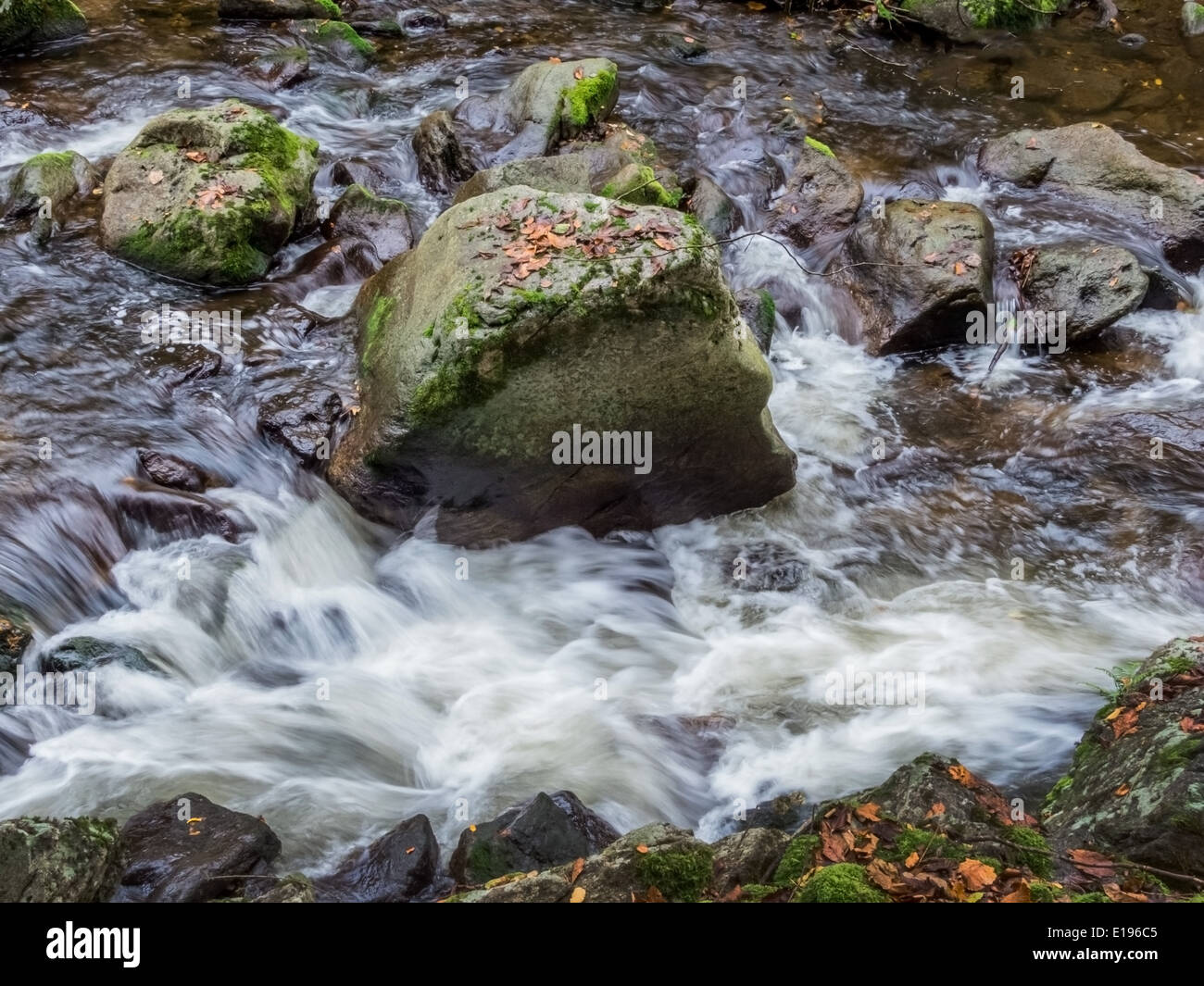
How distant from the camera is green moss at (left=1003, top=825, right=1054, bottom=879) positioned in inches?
162

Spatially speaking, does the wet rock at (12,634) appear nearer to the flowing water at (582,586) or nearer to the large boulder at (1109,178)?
the flowing water at (582,586)

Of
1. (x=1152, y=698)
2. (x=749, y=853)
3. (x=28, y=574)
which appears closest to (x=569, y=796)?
(x=749, y=853)

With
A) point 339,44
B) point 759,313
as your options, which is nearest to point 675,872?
point 759,313

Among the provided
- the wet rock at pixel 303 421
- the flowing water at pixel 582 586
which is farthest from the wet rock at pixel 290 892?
the wet rock at pixel 303 421

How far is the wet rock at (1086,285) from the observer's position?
386 inches

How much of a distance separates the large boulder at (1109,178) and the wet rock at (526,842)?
9.25 metres

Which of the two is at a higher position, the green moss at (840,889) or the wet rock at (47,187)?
the wet rock at (47,187)

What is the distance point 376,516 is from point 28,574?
7.45ft

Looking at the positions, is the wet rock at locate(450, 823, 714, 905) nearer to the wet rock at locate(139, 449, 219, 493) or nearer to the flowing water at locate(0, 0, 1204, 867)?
the flowing water at locate(0, 0, 1204, 867)

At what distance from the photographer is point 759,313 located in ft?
31.7

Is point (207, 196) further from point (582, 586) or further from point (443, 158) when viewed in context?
point (582, 586)

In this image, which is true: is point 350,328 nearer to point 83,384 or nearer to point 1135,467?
point 83,384

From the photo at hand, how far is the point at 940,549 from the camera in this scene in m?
8.02
